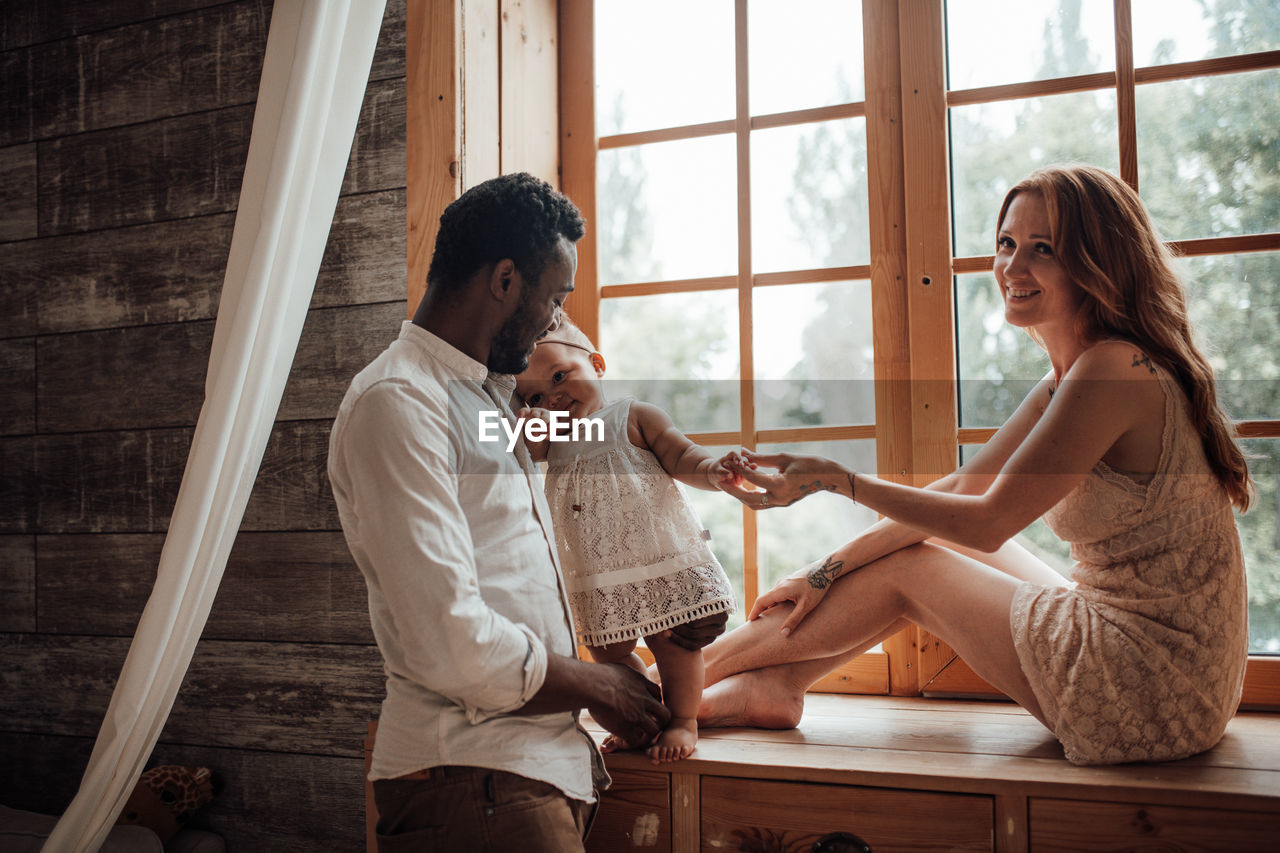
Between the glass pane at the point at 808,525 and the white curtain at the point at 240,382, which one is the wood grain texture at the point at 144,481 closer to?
the white curtain at the point at 240,382

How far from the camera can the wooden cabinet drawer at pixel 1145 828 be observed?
3.93ft

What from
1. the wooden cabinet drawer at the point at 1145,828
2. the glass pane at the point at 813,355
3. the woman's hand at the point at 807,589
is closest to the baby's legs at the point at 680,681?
the woman's hand at the point at 807,589

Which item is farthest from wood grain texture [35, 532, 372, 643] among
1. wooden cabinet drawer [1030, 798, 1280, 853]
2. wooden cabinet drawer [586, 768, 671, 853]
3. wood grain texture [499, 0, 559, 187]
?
wooden cabinet drawer [1030, 798, 1280, 853]

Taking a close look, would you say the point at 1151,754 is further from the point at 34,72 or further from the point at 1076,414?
the point at 34,72

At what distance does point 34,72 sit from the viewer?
2047 mm

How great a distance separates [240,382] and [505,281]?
1.62ft

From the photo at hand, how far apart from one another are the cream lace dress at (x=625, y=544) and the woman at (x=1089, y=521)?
159 mm

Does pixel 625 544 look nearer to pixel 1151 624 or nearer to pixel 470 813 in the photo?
pixel 470 813

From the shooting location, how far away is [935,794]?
1322 mm

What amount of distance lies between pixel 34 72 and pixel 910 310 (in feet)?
6.70

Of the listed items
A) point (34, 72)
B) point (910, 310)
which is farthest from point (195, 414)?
point (910, 310)

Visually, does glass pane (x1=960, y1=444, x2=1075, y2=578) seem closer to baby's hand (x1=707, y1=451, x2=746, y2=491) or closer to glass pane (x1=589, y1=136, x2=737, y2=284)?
baby's hand (x1=707, y1=451, x2=746, y2=491)

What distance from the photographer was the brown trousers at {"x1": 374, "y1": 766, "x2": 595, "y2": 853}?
1.12 metres

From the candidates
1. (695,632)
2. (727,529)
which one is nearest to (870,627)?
(695,632)
